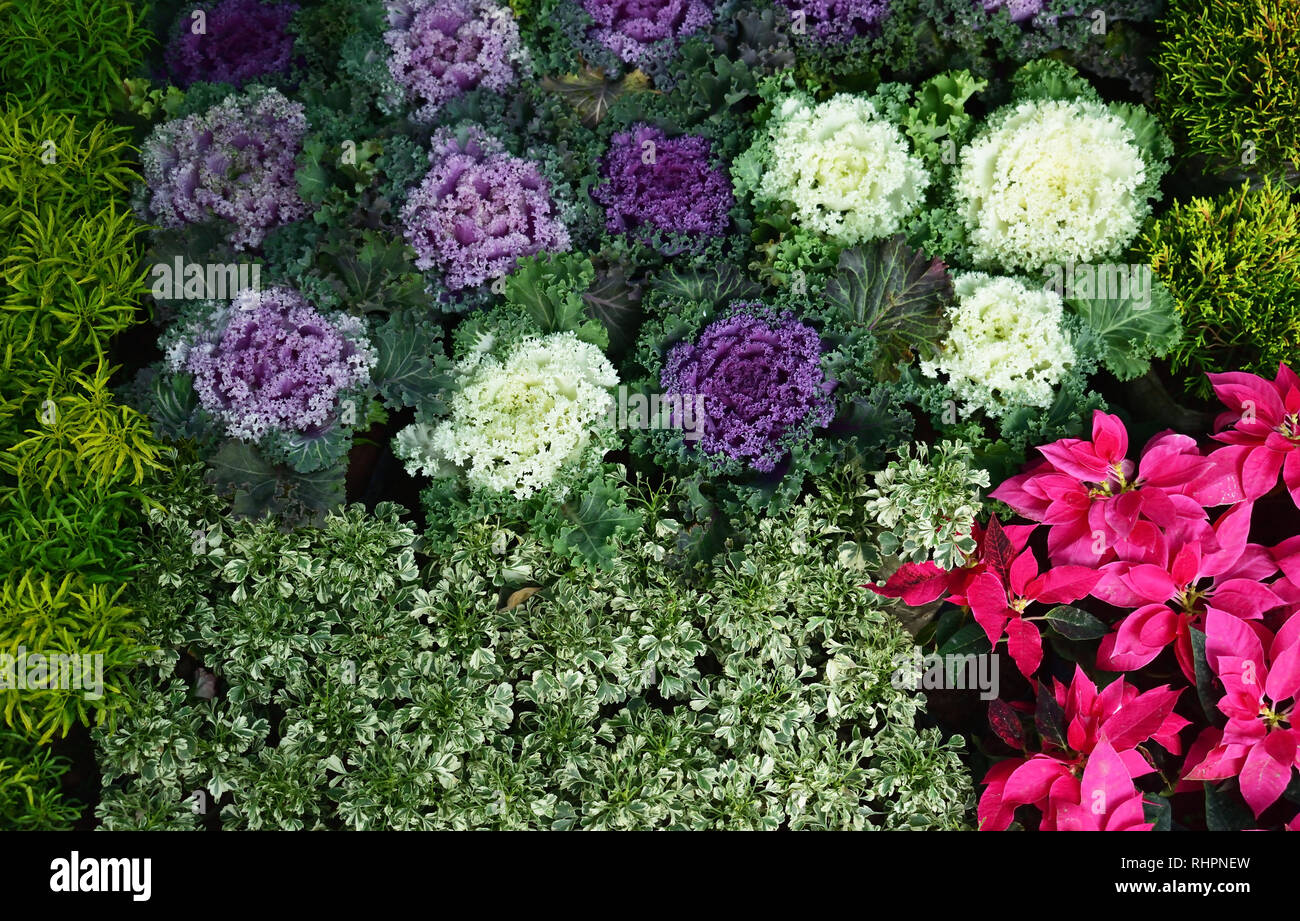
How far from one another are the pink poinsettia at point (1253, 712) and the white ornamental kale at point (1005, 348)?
2.73 ft

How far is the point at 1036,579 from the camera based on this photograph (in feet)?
8.13

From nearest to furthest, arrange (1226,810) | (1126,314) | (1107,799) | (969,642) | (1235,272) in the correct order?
(1107,799)
(1226,810)
(969,642)
(1235,272)
(1126,314)

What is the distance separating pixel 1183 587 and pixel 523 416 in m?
1.70

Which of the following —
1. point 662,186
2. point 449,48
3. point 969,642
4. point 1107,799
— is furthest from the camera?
point 449,48

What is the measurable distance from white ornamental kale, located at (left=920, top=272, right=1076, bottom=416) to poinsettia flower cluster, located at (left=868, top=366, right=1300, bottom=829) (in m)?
0.32

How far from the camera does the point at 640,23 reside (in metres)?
3.11

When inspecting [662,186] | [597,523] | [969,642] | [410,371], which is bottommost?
[969,642]

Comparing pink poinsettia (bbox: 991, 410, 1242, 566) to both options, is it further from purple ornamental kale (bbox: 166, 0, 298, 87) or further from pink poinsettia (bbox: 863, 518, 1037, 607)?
purple ornamental kale (bbox: 166, 0, 298, 87)

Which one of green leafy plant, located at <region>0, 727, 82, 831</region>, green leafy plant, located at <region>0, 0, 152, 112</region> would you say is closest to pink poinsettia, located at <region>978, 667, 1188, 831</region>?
green leafy plant, located at <region>0, 727, 82, 831</region>

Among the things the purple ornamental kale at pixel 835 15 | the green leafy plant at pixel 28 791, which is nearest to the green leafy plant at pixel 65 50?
the green leafy plant at pixel 28 791

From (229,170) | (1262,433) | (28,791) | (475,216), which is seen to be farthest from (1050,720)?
(229,170)

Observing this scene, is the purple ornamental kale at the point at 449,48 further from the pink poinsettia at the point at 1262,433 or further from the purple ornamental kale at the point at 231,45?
the pink poinsettia at the point at 1262,433

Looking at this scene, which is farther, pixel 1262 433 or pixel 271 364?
pixel 271 364

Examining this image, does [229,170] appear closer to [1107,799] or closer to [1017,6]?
[1017,6]
